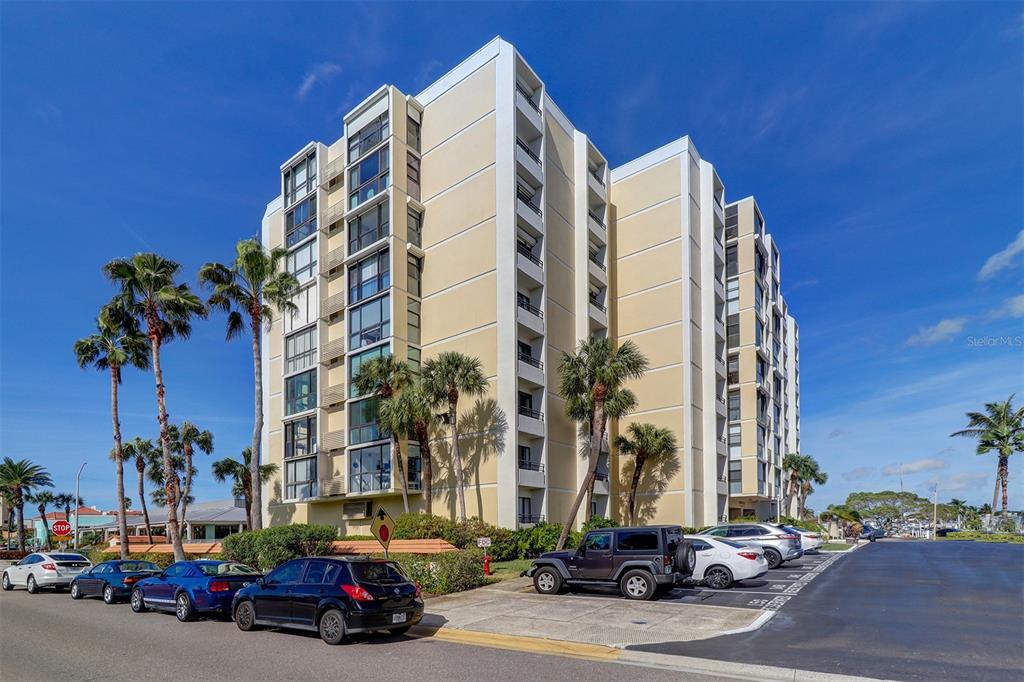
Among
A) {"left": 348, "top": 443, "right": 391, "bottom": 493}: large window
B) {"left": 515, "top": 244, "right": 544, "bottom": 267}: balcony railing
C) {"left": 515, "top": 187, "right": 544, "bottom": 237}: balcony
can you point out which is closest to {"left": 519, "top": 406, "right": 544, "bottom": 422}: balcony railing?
{"left": 348, "top": 443, "right": 391, "bottom": 493}: large window

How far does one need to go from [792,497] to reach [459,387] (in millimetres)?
48312

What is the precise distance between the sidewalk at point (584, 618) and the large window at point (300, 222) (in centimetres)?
3034

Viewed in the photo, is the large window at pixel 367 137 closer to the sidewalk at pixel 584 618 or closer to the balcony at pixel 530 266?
the balcony at pixel 530 266

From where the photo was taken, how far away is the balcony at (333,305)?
3931 cm

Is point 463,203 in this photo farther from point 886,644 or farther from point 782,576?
point 886,644

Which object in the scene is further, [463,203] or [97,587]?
[463,203]

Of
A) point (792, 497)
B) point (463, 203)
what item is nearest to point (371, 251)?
point (463, 203)

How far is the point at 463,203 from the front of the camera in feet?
117

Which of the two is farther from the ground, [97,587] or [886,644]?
[886,644]

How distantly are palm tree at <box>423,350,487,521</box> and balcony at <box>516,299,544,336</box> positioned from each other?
3.17 meters

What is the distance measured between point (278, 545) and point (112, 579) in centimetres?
659

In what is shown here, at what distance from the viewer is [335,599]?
12539mm

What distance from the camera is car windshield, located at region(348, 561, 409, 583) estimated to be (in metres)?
12.8

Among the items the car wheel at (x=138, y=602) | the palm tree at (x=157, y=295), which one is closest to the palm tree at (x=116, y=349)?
the palm tree at (x=157, y=295)
